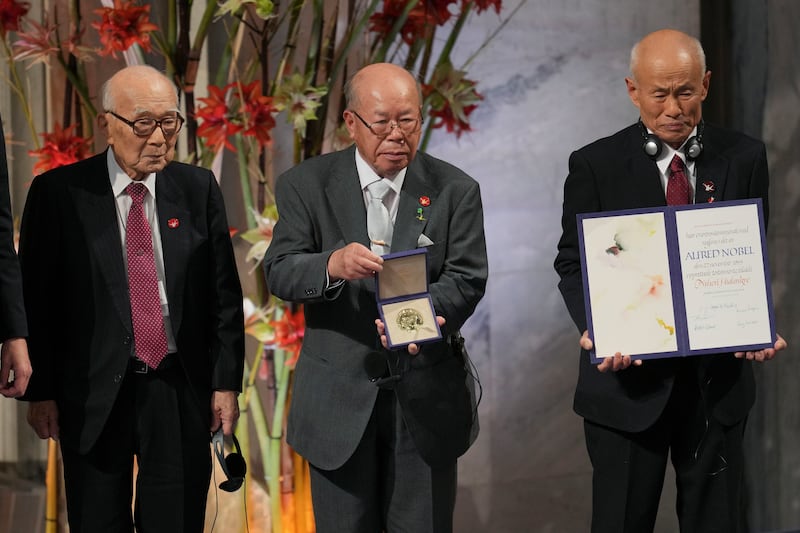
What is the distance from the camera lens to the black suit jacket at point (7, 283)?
2480 millimetres

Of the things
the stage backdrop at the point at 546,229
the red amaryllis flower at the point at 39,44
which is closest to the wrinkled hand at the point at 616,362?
the stage backdrop at the point at 546,229

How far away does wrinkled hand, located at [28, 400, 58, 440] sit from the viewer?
2.83 metres

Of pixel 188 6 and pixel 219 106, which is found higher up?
pixel 188 6

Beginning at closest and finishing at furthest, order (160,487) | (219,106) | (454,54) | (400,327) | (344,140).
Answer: (400,327) → (160,487) → (219,106) → (344,140) → (454,54)

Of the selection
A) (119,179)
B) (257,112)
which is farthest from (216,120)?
(119,179)

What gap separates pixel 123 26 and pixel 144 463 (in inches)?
51.9

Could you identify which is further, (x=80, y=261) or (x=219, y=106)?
(x=219, y=106)

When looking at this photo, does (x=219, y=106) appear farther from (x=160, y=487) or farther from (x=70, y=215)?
(x=160, y=487)

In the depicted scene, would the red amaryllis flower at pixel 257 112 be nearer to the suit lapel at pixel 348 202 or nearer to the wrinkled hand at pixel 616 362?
the suit lapel at pixel 348 202

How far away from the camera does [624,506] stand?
117 inches

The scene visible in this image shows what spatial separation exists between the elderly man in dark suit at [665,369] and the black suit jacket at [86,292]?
1006 millimetres

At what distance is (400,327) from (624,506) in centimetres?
81

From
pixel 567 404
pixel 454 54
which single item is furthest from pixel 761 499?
pixel 454 54

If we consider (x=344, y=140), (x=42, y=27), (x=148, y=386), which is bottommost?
(x=148, y=386)
